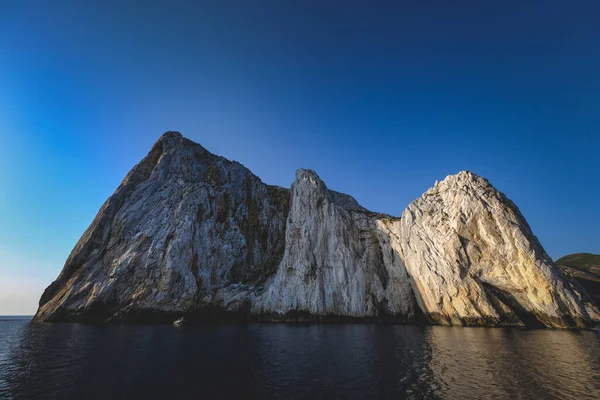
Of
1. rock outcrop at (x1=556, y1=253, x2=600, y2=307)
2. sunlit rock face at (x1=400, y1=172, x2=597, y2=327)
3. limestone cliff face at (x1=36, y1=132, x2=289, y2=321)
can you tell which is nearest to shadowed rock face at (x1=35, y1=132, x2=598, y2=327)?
sunlit rock face at (x1=400, y1=172, x2=597, y2=327)

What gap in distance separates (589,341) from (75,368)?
53417 mm

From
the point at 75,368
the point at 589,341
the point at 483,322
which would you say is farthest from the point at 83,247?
the point at 589,341

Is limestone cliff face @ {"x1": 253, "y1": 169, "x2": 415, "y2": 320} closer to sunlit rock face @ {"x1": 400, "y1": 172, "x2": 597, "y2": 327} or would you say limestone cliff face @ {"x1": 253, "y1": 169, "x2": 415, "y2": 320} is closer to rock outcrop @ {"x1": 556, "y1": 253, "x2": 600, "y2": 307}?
sunlit rock face @ {"x1": 400, "y1": 172, "x2": 597, "y2": 327}

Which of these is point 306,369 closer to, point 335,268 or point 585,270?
point 335,268

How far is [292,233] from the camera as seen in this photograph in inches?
2953

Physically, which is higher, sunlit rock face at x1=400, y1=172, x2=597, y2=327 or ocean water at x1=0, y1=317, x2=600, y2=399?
sunlit rock face at x1=400, y1=172, x2=597, y2=327

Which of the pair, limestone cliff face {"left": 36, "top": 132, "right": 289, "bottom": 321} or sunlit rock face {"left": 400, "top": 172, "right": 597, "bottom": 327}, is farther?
limestone cliff face {"left": 36, "top": 132, "right": 289, "bottom": 321}

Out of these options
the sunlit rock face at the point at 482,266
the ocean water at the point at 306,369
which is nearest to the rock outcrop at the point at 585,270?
the sunlit rock face at the point at 482,266

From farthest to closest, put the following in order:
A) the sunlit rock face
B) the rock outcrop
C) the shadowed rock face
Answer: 1. the rock outcrop
2. the shadowed rock face
3. the sunlit rock face

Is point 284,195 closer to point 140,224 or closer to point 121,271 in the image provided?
point 140,224

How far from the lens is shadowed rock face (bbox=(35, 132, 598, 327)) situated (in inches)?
2067

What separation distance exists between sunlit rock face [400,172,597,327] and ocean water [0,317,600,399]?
14.3 metres

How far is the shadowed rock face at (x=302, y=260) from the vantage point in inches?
2067

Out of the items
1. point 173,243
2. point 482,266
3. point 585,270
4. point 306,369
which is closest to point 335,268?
point 482,266
